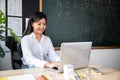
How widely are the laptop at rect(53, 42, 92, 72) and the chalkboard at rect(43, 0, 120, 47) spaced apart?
Result: 1184 millimetres

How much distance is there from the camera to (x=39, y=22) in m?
1.84

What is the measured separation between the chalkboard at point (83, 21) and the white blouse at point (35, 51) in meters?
0.71

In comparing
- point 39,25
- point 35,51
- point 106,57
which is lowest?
point 106,57

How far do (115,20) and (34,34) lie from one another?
1.96 m

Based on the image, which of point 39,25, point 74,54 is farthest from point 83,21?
point 74,54

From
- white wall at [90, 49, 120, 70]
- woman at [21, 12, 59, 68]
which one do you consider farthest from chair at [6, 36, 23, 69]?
white wall at [90, 49, 120, 70]

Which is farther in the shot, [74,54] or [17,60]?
[17,60]

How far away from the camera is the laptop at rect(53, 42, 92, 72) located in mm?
1312

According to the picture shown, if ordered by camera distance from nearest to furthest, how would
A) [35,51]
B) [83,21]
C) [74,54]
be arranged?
[74,54] < [35,51] < [83,21]

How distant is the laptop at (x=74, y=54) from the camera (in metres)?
1.31

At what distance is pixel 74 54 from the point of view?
54.7 inches

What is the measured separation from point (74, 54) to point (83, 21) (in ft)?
5.29

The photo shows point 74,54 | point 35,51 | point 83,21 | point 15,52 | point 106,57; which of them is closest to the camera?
point 74,54

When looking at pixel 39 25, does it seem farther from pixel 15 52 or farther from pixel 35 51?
pixel 15 52
